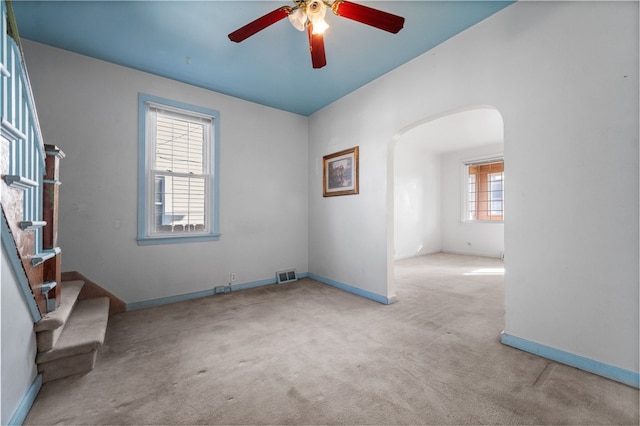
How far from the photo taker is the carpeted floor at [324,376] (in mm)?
1480

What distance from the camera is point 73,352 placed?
182 centimetres

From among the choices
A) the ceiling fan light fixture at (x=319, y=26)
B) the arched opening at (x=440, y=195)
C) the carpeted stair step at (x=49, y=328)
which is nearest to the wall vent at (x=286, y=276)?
the arched opening at (x=440, y=195)

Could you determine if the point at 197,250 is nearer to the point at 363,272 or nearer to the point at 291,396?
the point at 363,272

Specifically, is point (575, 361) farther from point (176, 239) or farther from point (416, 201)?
point (416, 201)

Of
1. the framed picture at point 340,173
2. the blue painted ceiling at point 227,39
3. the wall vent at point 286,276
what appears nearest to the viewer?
the blue painted ceiling at point 227,39

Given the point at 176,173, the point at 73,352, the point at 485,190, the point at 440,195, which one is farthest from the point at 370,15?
the point at 440,195

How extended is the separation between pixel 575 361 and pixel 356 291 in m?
2.22

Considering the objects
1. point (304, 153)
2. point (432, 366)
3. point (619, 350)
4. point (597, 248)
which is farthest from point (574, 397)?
point (304, 153)

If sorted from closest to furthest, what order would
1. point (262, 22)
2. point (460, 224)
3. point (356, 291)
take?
point (262, 22), point (356, 291), point (460, 224)

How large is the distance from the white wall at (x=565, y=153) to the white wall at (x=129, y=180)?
265 centimetres

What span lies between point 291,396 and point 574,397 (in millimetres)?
1755

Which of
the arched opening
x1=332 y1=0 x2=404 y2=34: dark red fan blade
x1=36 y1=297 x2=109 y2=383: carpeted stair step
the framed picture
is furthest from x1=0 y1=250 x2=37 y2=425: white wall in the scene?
the arched opening

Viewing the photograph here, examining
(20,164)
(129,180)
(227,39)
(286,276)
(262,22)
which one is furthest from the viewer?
(286,276)

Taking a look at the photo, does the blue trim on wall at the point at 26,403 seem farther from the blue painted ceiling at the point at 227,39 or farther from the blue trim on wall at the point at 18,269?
the blue painted ceiling at the point at 227,39
